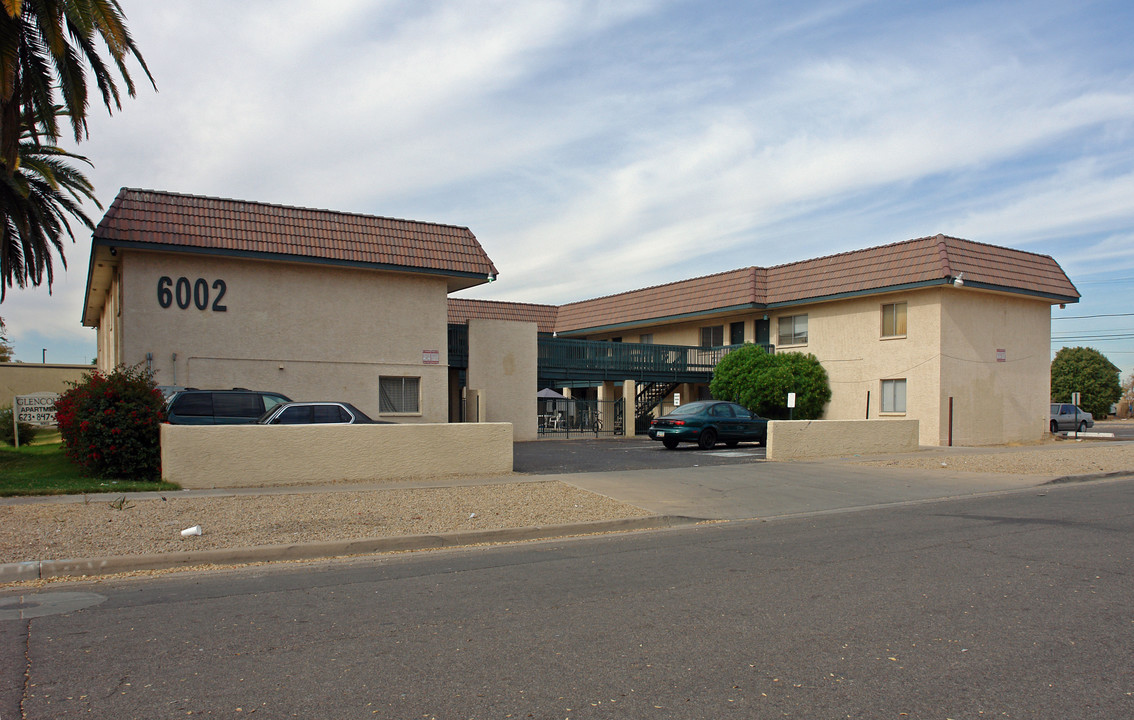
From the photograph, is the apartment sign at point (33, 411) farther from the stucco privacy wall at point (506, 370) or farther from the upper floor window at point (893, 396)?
the upper floor window at point (893, 396)

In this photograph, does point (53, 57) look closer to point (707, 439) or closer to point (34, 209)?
point (34, 209)

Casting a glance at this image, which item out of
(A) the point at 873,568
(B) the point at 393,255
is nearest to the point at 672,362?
(B) the point at 393,255

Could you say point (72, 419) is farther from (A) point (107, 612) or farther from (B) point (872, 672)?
(B) point (872, 672)

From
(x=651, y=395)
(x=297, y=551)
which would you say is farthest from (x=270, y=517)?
(x=651, y=395)

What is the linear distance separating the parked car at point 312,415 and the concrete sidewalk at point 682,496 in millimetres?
2174

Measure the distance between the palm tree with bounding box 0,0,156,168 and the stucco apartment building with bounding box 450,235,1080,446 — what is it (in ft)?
76.4

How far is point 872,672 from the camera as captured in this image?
525cm

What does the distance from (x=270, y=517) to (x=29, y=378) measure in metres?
40.8

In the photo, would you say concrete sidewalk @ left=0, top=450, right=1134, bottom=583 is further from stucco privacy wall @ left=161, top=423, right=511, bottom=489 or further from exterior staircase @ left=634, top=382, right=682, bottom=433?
exterior staircase @ left=634, top=382, right=682, bottom=433

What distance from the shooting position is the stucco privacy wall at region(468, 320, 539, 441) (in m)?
26.8

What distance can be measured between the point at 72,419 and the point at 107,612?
347 inches

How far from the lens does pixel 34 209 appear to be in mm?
20406

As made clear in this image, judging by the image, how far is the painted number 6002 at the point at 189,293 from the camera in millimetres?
20656

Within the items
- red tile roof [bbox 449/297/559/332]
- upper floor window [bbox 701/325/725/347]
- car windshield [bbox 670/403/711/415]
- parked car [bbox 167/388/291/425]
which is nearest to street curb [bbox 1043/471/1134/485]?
car windshield [bbox 670/403/711/415]
